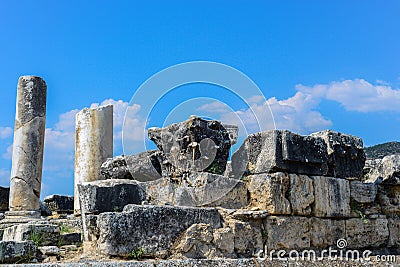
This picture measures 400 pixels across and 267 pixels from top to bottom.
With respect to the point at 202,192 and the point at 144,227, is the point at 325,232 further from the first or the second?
the point at 144,227

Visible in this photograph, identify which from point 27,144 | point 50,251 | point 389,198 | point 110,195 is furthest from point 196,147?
point 27,144

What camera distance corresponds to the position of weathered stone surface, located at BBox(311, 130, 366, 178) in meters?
7.48

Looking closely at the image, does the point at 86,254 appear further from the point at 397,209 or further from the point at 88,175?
the point at 88,175

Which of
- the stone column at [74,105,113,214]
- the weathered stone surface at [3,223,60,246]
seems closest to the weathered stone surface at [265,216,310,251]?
the weathered stone surface at [3,223,60,246]

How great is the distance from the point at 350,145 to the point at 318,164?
838 millimetres

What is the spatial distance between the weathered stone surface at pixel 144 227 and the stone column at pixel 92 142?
23.4 ft

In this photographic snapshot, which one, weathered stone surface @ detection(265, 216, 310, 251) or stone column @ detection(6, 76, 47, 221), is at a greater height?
stone column @ detection(6, 76, 47, 221)

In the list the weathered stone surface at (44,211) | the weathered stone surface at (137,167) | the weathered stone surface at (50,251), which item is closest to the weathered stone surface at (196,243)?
the weathered stone surface at (50,251)

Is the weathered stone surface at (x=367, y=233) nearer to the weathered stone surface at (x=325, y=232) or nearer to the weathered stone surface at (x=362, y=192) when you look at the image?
the weathered stone surface at (x=325, y=232)

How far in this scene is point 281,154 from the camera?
677 centimetres

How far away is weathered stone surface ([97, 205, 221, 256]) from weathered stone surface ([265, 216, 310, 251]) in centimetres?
104

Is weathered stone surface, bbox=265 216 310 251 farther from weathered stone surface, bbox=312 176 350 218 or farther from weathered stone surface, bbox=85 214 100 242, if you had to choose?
weathered stone surface, bbox=85 214 100 242

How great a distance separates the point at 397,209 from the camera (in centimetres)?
796

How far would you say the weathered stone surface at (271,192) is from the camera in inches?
255
